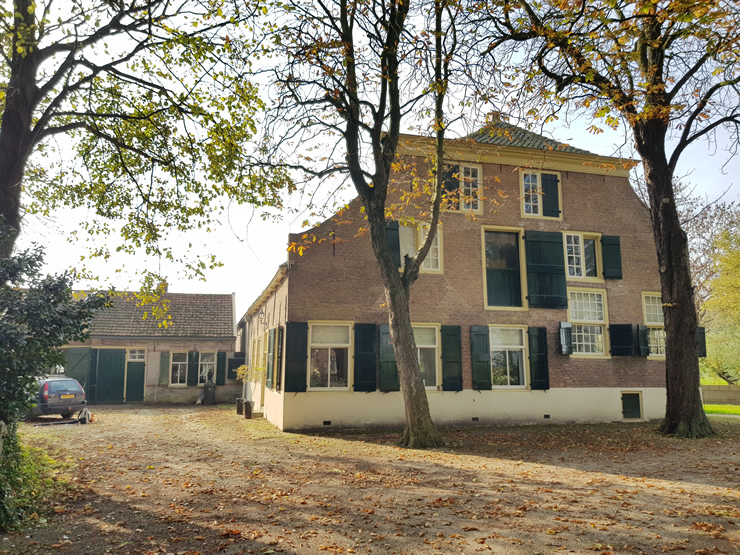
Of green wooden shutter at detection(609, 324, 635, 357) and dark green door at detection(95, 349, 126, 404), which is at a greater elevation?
green wooden shutter at detection(609, 324, 635, 357)

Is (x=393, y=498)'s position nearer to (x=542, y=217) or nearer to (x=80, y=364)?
(x=542, y=217)

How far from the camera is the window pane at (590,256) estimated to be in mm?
17266

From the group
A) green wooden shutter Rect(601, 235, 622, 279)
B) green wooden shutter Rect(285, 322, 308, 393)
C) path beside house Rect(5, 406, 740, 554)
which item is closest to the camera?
path beside house Rect(5, 406, 740, 554)

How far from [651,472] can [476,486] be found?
→ 3.01 m

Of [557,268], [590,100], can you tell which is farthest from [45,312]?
[557,268]

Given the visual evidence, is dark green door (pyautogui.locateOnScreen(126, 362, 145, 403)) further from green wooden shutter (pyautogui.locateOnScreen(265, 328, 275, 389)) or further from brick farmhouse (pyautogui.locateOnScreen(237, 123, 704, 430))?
green wooden shutter (pyautogui.locateOnScreen(265, 328, 275, 389))

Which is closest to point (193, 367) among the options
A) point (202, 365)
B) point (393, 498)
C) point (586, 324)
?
point (202, 365)

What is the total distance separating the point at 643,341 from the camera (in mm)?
16828

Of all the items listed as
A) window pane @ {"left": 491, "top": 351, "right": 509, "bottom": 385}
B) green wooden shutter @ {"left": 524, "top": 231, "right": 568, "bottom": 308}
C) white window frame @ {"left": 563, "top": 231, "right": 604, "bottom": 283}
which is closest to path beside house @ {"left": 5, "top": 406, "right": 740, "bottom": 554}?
window pane @ {"left": 491, "top": 351, "right": 509, "bottom": 385}

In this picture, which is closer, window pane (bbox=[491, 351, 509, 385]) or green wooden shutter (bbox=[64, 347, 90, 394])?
window pane (bbox=[491, 351, 509, 385])

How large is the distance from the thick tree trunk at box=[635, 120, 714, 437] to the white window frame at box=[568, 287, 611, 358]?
3.85m

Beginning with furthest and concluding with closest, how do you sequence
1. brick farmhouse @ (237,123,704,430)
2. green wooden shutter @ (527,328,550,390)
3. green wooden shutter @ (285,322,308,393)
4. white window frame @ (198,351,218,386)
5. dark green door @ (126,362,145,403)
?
white window frame @ (198,351,218,386) < dark green door @ (126,362,145,403) < green wooden shutter @ (527,328,550,390) < brick farmhouse @ (237,123,704,430) < green wooden shutter @ (285,322,308,393)

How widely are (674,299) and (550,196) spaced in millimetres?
5502

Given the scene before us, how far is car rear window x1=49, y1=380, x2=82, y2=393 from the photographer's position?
16.0 meters
